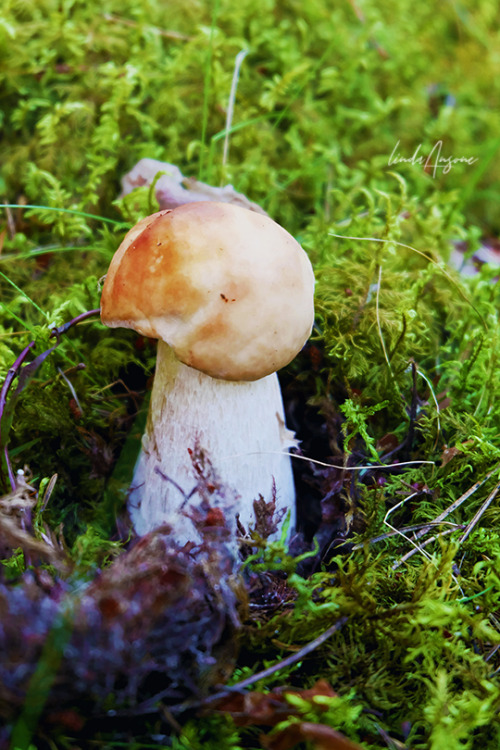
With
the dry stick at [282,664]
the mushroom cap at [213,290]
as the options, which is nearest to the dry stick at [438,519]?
the dry stick at [282,664]

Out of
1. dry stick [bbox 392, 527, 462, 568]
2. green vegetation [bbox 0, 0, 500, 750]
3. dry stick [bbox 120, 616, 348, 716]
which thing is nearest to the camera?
dry stick [bbox 120, 616, 348, 716]

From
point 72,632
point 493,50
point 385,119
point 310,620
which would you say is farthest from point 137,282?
point 493,50

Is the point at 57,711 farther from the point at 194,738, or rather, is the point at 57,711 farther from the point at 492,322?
the point at 492,322
